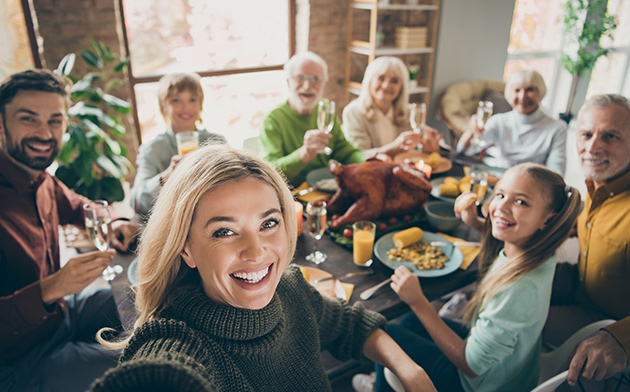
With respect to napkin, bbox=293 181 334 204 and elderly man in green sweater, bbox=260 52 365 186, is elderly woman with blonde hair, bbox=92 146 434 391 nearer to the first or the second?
napkin, bbox=293 181 334 204

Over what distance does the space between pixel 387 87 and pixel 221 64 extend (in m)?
1.99

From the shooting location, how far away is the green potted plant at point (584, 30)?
550 centimetres

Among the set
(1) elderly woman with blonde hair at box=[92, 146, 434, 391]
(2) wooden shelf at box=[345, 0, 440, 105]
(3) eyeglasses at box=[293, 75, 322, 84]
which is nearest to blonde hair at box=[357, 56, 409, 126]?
(3) eyeglasses at box=[293, 75, 322, 84]

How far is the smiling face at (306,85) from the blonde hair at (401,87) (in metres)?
0.48

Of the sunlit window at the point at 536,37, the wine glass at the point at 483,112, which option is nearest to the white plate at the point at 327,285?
the wine glass at the point at 483,112

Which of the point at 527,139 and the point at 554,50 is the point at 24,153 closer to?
the point at 527,139

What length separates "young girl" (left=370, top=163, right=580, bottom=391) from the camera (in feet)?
3.98

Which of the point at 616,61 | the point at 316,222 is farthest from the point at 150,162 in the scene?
the point at 616,61

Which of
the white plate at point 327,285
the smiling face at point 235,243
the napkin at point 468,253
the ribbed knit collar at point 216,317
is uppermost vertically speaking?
the smiling face at point 235,243

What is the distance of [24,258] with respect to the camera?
4.75 ft

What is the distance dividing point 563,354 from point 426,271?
508 mm

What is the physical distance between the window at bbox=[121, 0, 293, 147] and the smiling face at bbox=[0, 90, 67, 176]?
2.28 m

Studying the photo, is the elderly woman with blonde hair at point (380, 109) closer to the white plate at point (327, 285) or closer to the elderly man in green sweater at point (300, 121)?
the elderly man in green sweater at point (300, 121)

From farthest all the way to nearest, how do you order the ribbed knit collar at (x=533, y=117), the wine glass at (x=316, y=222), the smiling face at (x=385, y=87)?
the smiling face at (x=385, y=87) → the ribbed knit collar at (x=533, y=117) → the wine glass at (x=316, y=222)
